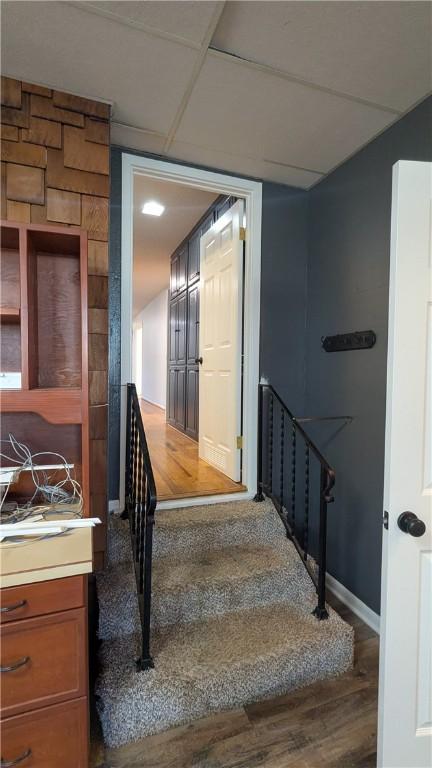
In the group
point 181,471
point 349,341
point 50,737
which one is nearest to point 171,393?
point 181,471

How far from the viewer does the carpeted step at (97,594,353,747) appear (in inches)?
54.2

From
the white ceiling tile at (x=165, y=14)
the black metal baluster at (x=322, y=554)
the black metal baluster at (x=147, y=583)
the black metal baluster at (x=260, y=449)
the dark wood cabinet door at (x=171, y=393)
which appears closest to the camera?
the white ceiling tile at (x=165, y=14)

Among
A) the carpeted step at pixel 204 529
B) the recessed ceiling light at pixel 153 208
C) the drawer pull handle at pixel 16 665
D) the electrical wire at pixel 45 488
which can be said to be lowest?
the carpeted step at pixel 204 529

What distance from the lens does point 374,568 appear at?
203 centimetres

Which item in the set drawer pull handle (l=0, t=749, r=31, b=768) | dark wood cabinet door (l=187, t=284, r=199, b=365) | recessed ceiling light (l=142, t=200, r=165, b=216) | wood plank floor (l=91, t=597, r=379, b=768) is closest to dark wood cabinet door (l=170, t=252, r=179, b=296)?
dark wood cabinet door (l=187, t=284, r=199, b=365)

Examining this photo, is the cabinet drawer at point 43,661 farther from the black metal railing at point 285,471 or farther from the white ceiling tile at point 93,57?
the white ceiling tile at point 93,57

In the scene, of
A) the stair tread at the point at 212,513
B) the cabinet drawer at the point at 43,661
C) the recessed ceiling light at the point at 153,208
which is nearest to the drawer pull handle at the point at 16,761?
the cabinet drawer at the point at 43,661

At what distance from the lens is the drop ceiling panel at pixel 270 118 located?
1643 millimetres

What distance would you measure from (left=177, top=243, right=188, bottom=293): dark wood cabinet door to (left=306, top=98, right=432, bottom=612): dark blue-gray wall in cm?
219

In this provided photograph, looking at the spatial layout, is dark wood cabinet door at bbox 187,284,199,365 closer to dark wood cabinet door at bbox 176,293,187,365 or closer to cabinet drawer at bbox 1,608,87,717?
dark wood cabinet door at bbox 176,293,187,365

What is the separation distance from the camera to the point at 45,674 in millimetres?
1098

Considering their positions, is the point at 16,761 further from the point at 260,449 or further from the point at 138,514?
the point at 260,449

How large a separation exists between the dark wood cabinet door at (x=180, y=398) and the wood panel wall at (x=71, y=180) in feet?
9.06

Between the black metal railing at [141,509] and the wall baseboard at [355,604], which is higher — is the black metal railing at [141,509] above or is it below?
above
